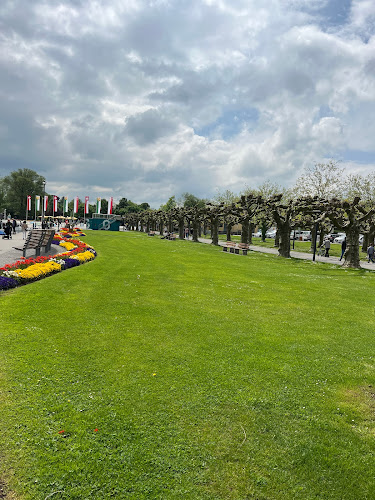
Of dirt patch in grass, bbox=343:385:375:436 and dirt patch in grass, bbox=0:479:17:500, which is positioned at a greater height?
dirt patch in grass, bbox=343:385:375:436

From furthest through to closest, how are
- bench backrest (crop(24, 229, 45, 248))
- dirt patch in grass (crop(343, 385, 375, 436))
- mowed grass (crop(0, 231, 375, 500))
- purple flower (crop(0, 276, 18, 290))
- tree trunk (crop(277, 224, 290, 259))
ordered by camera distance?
tree trunk (crop(277, 224, 290, 259)) < bench backrest (crop(24, 229, 45, 248)) < purple flower (crop(0, 276, 18, 290)) < dirt patch in grass (crop(343, 385, 375, 436)) < mowed grass (crop(0, 231, 375, 500))

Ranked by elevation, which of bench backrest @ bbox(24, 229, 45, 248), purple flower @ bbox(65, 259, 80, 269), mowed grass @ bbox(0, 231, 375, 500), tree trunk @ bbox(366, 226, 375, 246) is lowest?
mowed grass @ bbox(0, 231, 375, 500)

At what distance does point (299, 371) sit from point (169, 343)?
241 centimetres

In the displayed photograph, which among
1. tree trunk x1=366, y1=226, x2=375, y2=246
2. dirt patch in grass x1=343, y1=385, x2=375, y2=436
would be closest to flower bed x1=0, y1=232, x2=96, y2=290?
dirt patch in grass x1=343, y1=385, x2=375, y2=436

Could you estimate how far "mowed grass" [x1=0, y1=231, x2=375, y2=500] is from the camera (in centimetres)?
323

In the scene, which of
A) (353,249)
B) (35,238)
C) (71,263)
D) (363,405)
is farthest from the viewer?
(353,249)

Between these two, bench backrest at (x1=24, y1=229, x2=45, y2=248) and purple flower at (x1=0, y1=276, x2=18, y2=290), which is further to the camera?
bench backrest at (x1=24, y1=229, x2=45, y2=248)

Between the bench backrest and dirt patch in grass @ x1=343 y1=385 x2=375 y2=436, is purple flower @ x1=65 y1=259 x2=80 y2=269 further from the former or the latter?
dirt patch in grass @ x1=343 y1=385 x2=375 y2=436

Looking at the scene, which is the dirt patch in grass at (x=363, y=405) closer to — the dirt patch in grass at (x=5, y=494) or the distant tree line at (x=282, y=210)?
the dirt patch in grass at (x=5, y=494)

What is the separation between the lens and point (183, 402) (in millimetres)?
4438

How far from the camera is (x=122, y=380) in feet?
16.2

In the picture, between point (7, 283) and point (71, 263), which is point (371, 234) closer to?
point (71, 263)

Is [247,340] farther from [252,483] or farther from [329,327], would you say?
[252,483]

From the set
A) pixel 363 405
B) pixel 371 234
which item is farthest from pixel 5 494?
pixel 371 234
